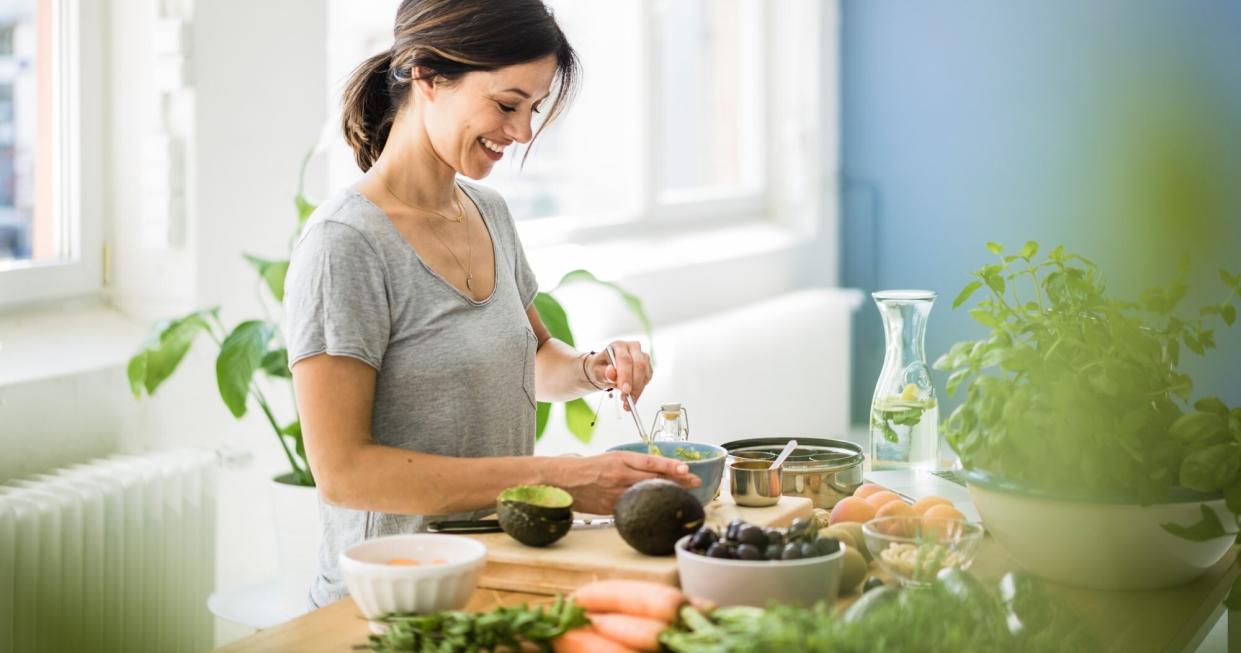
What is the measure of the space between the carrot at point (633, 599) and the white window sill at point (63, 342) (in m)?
1.43

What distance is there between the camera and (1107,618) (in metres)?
1.13

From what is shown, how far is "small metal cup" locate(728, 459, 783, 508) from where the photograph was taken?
4.42 feet

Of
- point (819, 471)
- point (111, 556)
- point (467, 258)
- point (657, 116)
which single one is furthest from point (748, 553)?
point (657, 116)

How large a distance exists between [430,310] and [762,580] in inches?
23.8

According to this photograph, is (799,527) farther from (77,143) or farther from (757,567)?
(77,143)

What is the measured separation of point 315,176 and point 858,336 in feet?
10.2

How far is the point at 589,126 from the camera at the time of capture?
418 cm

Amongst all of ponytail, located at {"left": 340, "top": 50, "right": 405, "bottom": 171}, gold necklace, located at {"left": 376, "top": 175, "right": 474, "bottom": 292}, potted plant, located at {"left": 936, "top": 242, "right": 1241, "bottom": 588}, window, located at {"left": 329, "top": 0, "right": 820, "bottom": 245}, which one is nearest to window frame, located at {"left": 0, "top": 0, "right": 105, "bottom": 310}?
window, located at {"left": 329, "top": 0, "right": 820, "bottom": 245}

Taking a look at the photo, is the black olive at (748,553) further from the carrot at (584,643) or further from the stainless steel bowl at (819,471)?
the stainless steel bowl at (819,471)

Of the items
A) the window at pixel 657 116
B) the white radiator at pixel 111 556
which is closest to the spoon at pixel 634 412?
the white radiator at pixel 111 556

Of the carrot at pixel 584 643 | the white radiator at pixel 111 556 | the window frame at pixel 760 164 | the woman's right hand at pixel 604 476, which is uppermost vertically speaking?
the window frame at pixel 760 164

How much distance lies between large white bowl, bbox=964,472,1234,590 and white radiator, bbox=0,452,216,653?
1.45m

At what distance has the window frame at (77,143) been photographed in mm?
2377

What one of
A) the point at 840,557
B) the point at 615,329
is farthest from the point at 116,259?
the point at 840,557
